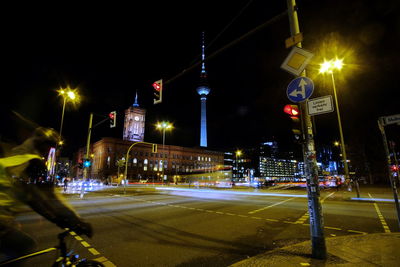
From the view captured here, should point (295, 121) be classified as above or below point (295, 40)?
below

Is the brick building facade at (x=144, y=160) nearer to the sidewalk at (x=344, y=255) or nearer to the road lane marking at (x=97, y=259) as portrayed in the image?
the road lane marking at (x=97, y=259)

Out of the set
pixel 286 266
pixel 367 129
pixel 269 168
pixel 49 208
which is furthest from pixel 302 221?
pixel 269 168

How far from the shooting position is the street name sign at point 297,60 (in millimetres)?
4887

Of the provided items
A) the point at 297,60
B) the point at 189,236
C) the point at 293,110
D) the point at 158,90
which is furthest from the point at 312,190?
the point at 158,90

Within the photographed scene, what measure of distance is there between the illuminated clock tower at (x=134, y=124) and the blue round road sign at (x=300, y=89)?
98.8m

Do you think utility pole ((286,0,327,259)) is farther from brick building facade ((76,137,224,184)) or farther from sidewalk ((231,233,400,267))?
brick building facade ((76,137,224,184))

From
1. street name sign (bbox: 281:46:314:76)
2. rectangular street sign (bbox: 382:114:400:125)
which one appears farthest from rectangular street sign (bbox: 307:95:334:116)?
rectangular street sign (bbox: 382:114:400:125)

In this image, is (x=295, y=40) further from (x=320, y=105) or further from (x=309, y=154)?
(x=309, y=154)

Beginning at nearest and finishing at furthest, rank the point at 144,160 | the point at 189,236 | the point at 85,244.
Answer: the point at 85,244, the point at 189,236, the point at 144,160

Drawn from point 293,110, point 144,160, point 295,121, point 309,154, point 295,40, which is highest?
point 144,160

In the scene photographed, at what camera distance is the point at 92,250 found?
499 cm

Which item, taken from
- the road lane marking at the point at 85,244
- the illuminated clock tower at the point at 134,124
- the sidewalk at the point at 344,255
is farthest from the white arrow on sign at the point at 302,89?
the illuminated clock tower at the point at 134,124

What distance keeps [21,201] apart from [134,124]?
341ft

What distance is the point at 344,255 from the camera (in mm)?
4293
